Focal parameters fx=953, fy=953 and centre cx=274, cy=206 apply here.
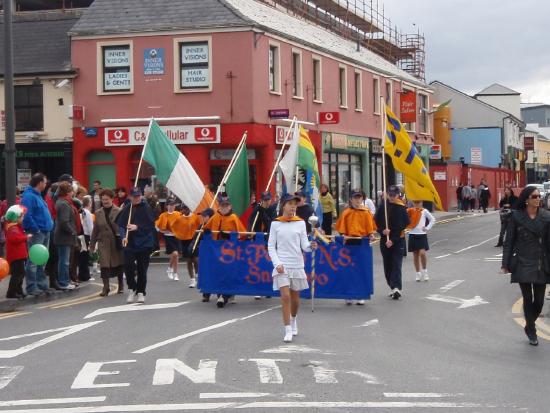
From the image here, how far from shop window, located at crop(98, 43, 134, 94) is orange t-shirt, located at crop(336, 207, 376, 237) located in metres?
16.9

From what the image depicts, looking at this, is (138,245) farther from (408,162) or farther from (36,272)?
(408,162)

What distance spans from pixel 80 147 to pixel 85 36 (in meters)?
3.62

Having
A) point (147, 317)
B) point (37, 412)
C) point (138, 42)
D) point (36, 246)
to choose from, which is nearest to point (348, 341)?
point (147, 317)

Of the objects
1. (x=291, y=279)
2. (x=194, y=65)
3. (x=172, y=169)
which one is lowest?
(x=291, y=279)

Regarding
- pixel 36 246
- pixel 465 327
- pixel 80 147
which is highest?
pixel 80 147

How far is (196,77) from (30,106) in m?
5.79

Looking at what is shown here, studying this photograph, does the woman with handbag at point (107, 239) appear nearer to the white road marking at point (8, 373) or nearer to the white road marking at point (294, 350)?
the white road marking at point (294, 350)

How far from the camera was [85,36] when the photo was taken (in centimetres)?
3108

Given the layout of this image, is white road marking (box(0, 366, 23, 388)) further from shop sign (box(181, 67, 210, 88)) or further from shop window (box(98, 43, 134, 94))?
shop window (box(98, 43, 134, 94))

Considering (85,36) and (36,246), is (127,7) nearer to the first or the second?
(85,36)

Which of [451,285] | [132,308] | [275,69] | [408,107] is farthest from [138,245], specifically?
[408,107]

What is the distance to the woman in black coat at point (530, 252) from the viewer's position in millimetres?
10930

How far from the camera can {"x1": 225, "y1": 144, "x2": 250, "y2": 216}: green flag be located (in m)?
17.0

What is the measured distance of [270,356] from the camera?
9961 millimetres
